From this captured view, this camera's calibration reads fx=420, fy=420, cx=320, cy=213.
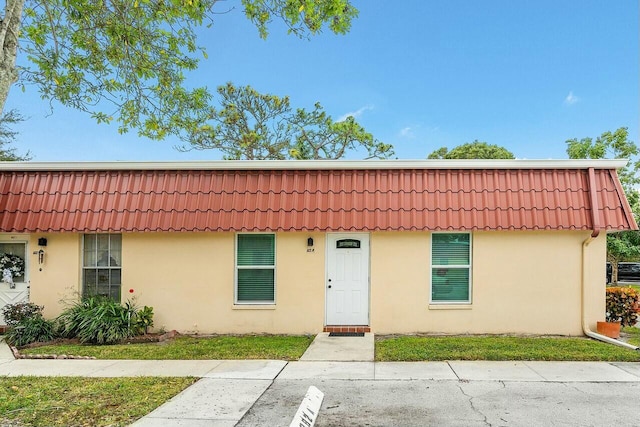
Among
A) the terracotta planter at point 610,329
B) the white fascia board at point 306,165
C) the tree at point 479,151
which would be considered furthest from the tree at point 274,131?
the terracotta planter at point 610,329

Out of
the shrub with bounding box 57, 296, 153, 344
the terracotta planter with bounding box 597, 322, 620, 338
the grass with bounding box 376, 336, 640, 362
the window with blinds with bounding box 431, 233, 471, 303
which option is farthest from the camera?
the window with blinds with bounding box 431, 233, 471, 303

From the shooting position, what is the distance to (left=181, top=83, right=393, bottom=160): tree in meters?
22.7

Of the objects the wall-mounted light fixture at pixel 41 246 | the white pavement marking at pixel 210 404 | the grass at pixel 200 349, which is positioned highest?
the wall-mounted light fixture at pixel 41 246

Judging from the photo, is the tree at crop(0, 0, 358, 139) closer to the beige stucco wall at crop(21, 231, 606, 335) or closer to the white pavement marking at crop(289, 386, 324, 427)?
the beige stucco wall at crop(21, 231, 606, 335)

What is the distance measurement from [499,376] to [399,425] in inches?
94.6

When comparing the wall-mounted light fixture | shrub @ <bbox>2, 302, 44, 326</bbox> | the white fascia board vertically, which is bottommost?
shrub @ <bbox>2, 302, 44, 326</bbox>

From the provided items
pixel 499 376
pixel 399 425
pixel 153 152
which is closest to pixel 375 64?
pixel 153 152

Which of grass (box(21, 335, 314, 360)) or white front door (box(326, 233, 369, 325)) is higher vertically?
white front door (box(326, 233, 369, 325))

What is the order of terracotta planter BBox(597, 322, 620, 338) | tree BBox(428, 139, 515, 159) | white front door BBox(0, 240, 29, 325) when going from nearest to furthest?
1. terracotta planter BBox(597, 322, 620, 338)
2. white front door BBox(0, 240, 29, 325)
3. tree BBox(428, 139, 515, 159)

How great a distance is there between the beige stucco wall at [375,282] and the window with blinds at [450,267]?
18cm

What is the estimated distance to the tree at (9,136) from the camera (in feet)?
68.6

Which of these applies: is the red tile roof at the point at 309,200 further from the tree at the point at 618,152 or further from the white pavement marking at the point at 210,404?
the tree at the point at 618,152

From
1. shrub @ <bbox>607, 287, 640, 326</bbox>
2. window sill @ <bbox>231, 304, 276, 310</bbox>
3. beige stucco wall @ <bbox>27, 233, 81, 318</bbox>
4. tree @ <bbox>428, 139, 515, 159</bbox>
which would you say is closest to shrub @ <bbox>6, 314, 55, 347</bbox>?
beige stucco wall @ <bbox>27, 233, 81, 318</bbox>

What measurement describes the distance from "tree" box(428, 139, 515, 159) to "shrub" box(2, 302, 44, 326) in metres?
24.7
